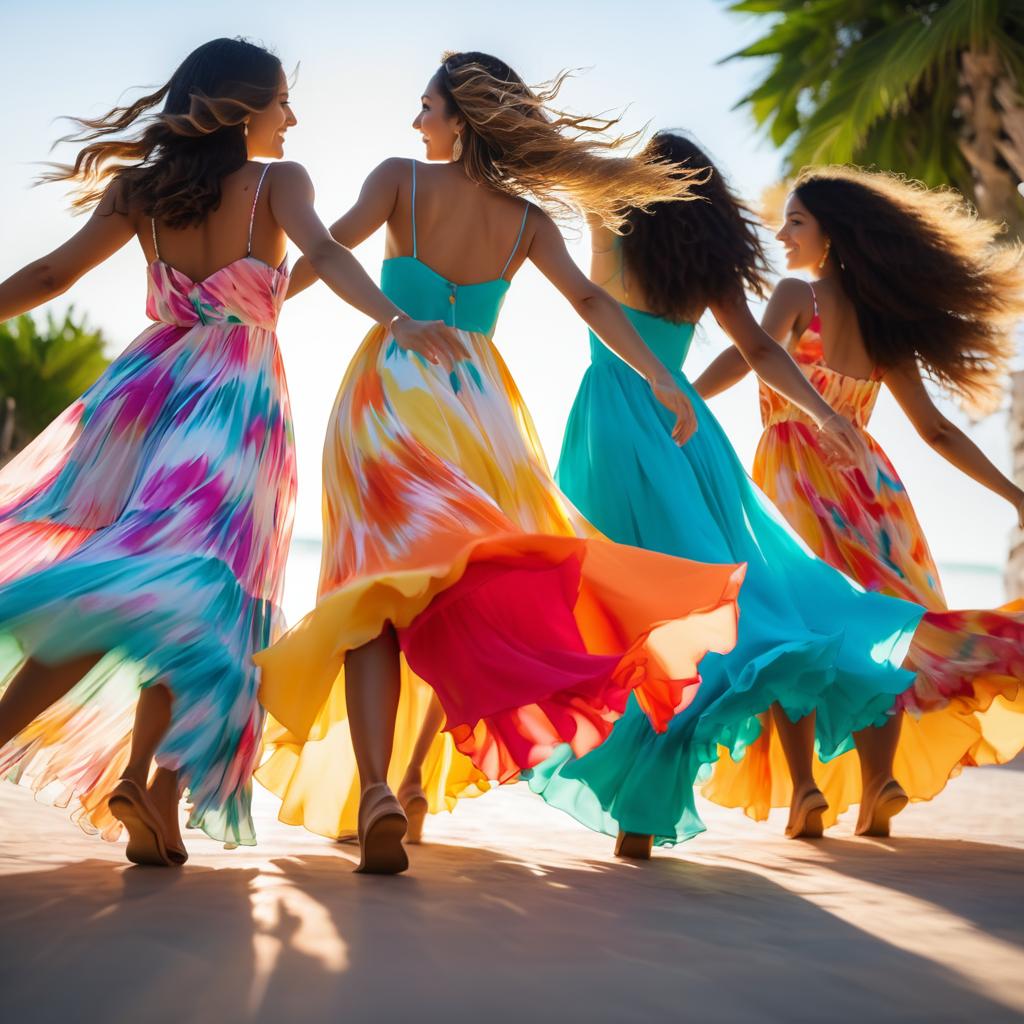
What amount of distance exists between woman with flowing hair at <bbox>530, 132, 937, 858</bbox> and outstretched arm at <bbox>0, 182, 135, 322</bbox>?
68.6 inches

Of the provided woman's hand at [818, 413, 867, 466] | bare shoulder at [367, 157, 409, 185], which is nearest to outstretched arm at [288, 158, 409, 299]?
bare shoulder at [367, 157, 409, 185]

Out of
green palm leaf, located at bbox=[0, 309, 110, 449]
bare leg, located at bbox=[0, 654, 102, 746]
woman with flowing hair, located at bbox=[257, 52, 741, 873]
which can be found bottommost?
bare leg, located at bbox=[0, 654, 102, 746]

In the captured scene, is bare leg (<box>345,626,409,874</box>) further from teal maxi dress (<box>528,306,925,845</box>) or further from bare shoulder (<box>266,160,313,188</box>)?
bare shoulder (<box>266,160,313,188</box>)

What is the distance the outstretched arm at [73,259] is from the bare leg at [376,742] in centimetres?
138

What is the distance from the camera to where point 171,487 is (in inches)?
139

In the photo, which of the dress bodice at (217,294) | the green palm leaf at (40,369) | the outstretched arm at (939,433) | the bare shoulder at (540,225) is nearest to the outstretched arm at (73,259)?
the dress bodice at (217,294)

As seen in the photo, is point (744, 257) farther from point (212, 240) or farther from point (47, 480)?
point (47, 480)

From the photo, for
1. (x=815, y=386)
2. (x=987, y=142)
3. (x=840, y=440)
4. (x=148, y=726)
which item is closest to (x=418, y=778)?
(x=148, y=726)

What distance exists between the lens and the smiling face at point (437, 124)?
428 cm

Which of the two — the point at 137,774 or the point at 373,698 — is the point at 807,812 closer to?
the point at 373,698

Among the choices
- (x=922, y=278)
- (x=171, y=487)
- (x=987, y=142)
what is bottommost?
(x=171, y=487)

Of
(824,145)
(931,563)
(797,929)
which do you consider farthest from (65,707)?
(824,145)

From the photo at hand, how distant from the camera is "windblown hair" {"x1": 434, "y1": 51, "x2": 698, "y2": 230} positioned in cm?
420

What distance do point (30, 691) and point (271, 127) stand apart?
5.94 feet
